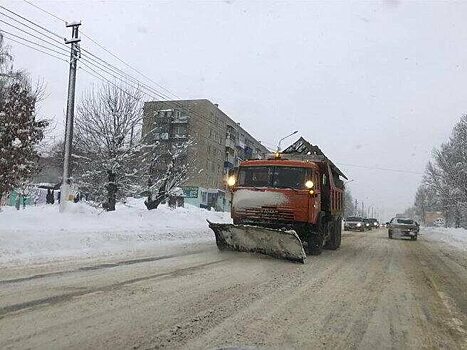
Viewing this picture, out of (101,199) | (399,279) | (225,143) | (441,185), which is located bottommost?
(399,279)

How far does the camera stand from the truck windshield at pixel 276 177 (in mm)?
12188

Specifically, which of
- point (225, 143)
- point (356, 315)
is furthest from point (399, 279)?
point (225, 143)

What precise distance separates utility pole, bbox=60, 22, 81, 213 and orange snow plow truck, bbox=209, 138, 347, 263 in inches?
356

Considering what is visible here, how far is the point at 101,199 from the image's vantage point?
24750 mm

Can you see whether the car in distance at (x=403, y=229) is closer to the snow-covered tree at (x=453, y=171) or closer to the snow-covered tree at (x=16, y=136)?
the snow-covered tree at (x=453, y=171)

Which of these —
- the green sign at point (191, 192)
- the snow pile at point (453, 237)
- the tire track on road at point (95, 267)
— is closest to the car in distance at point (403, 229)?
the snow pile at point (453, 237)

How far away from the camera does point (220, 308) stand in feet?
18.7

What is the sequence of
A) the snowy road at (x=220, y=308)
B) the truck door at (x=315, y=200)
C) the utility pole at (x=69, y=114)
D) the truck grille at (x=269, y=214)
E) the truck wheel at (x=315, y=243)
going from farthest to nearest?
1. the utility pole at (x=69, y=114)
2. the truck wheel at (x=315, y=243)
3. the truck door at (x=315, y=200)
4. the truck grille at (x=269, y=214)
5. the snowy road at (x=220, y=308)

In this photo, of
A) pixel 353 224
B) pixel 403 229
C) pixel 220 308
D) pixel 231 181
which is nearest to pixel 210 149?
pixel 353 224

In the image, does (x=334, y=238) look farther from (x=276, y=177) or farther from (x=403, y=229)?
(x=403, y=229)

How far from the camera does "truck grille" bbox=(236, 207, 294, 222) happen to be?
38.5ft

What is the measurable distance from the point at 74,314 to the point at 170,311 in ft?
3.51

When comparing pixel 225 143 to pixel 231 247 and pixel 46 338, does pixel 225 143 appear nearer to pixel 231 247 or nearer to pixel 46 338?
pixel 231 247

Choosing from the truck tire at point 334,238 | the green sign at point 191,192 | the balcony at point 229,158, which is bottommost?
the truck tire at point 334,238
